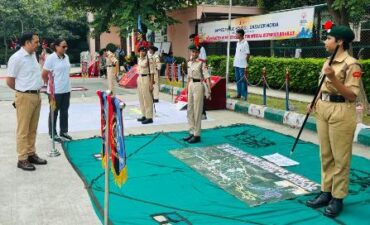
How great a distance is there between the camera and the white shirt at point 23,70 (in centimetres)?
610

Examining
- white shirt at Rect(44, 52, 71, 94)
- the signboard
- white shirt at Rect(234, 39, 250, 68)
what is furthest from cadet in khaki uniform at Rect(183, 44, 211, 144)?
the signboard

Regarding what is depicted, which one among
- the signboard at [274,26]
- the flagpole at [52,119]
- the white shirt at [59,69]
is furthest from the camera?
the signboard at [274,26]

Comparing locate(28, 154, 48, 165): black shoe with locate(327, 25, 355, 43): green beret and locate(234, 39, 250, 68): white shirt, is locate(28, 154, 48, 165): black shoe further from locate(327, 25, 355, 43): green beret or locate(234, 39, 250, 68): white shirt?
locate(234, 39, 250, 68): white shirt

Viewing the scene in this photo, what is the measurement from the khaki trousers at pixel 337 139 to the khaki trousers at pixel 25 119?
3.86m

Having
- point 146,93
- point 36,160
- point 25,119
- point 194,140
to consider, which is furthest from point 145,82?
point 25,119

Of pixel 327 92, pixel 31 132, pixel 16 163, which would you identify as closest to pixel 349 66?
pixel 327 92

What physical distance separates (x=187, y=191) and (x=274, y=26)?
1106cm

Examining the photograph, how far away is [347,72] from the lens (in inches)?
169

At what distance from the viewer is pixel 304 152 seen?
691 centimetres

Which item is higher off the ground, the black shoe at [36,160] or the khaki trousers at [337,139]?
the khaki trousers at [337,139]

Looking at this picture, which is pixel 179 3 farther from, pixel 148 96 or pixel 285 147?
pixel 285 147

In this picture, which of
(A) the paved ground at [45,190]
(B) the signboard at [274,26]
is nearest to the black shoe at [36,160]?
(A) the paved ground at [45,190]

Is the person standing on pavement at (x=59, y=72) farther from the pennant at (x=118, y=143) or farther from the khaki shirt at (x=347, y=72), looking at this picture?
the khaki shirt at (x=347, y=72)

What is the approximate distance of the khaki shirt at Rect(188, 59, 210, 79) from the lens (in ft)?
25.2
